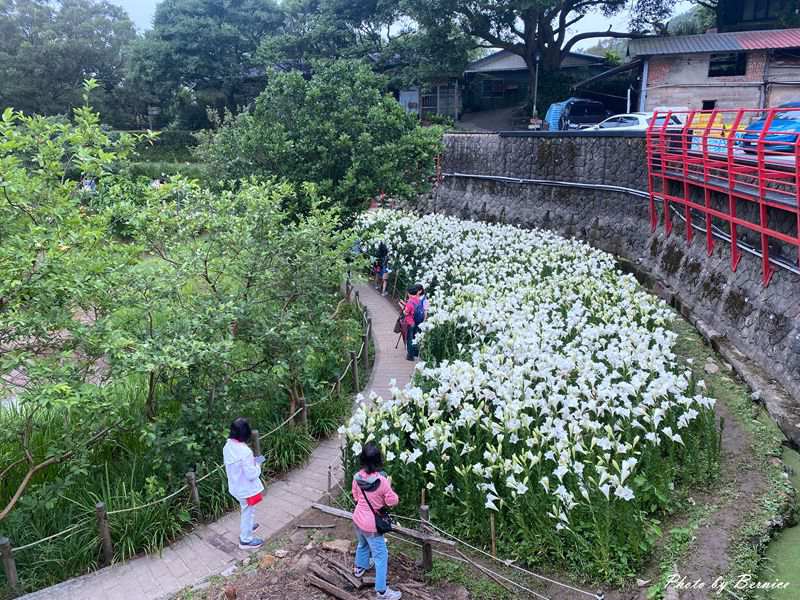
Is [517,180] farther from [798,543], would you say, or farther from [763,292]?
[798,543]

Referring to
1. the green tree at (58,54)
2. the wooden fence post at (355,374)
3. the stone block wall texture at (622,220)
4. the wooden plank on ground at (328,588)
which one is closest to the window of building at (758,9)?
the stone block wall texture at (622,220)

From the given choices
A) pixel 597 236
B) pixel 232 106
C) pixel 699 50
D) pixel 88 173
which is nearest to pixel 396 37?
pixel 232 106

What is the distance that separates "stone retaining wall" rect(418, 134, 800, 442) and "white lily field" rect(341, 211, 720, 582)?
4.20 feet

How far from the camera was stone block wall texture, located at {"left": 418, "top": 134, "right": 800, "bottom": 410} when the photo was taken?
901 centimetres

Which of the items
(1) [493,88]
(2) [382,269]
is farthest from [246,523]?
(1) [493,88]

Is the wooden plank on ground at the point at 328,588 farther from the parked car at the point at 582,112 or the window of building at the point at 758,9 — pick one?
the window of building at the point at 758,9

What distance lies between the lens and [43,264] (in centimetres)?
581

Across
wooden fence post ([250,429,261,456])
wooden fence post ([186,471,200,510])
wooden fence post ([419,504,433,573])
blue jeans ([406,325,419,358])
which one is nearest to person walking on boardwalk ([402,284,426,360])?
blue jeans ([406,325,419,358])

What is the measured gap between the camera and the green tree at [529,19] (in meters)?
27.8

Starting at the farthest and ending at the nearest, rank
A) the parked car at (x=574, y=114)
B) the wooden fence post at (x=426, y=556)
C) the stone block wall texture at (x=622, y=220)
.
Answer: the parked car at (x=574, y=114) < the stone block wall texture at (x=622, y=220) < the wooden fence post at (x=426, y=556)

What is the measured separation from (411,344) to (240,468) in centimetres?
542

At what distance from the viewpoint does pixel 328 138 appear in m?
15.1

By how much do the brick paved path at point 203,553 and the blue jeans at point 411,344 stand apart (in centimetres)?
293

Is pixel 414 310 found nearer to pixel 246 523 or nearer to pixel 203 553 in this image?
pixel 246 523
